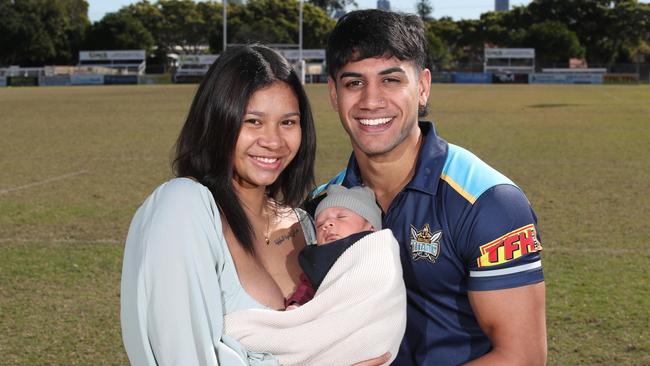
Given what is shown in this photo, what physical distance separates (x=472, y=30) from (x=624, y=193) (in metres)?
96.8

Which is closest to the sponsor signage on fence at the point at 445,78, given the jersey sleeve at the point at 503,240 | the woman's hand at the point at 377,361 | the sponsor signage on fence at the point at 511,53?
the sponsor signage on fence at the point at 511,53

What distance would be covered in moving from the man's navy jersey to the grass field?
96.7 inches

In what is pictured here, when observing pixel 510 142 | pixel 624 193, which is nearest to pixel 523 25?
pixel 510 142

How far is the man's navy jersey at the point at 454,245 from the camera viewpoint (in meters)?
2.86

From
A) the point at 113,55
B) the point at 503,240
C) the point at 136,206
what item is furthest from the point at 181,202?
the point at 113,55

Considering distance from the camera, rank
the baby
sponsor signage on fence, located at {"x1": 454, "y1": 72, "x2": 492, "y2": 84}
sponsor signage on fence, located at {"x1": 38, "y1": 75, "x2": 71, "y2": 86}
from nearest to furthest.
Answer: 1. the baby
2. sponsor signage on fence, located at {"x1": 38, "y1": 75, "x2": 71, "y2": 86}
3. sponsor signage on fence, located at {"x1": 454, "y1": 72, "x2": 492, "y2": 84}

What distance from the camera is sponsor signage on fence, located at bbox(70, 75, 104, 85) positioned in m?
68.9

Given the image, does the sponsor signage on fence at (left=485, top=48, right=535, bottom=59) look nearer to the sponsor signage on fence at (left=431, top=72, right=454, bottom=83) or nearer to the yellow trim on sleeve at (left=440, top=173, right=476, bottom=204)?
the sponsor signage on fence at (left=431, top=72, right=454, bottom=83)

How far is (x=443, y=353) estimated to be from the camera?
3.19 m

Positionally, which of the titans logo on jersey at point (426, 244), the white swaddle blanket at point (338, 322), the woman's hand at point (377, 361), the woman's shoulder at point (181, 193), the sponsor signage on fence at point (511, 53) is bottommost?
the woman's hand at point (377, 361)

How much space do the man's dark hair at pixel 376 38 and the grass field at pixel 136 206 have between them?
9.41 feet

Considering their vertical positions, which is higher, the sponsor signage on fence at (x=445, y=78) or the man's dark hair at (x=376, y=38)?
the man's dark hair at (x=376, y=38)

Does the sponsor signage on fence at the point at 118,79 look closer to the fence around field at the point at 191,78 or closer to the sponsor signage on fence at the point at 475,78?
the fence around field at the point at 191,78

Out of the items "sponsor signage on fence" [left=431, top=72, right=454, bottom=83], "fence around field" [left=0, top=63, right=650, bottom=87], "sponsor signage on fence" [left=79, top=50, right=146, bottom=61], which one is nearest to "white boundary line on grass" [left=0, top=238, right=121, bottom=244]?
"fence around field" [left=0, top=63, right=650, bottom=87]
